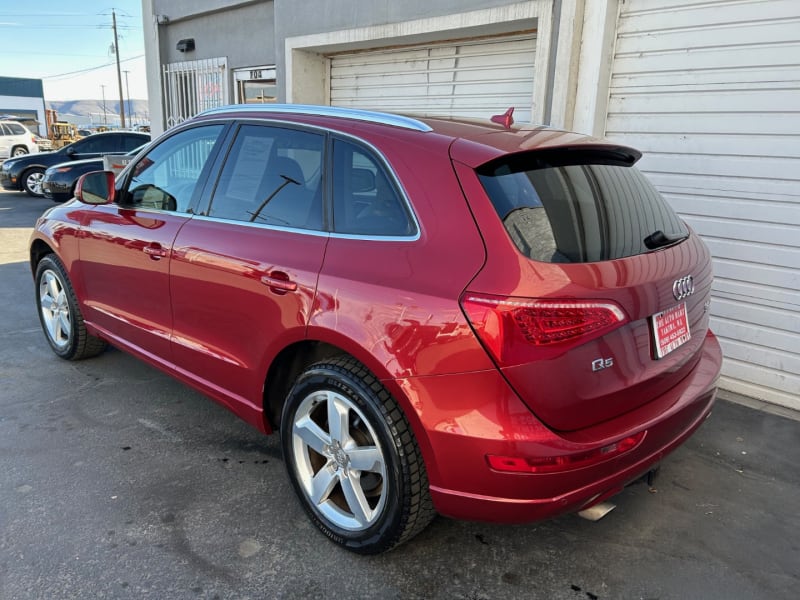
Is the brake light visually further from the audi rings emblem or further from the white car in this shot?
the white car

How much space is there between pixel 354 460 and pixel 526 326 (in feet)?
3.00

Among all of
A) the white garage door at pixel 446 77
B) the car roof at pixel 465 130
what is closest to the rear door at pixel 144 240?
the car roof at pixel 465 130

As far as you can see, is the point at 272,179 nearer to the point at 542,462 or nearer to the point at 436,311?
the point at 436,311

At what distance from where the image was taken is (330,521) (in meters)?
2.55

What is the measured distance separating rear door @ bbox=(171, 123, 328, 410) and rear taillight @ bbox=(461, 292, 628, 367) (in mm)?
788

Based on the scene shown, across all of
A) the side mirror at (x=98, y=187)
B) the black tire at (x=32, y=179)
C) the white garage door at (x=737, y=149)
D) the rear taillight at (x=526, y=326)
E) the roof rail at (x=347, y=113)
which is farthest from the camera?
the black tire at (x=32, y=179)

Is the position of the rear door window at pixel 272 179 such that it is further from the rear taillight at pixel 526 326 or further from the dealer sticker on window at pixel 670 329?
the dealer sticker on window at pixel 670 329

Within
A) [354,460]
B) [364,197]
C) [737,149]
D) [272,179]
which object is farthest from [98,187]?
[737,149]

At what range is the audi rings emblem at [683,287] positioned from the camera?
2.33m

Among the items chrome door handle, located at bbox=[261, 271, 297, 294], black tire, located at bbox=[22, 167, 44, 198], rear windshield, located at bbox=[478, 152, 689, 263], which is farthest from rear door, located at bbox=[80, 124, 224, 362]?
black tire, located at bbox=[22, 167, 44, 198]

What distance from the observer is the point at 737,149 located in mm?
4246

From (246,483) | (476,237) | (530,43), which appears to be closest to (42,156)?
(530,43)

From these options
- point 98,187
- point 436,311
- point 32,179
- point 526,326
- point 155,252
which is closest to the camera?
point 526,326

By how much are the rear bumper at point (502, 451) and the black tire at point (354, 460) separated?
120 millimetres
